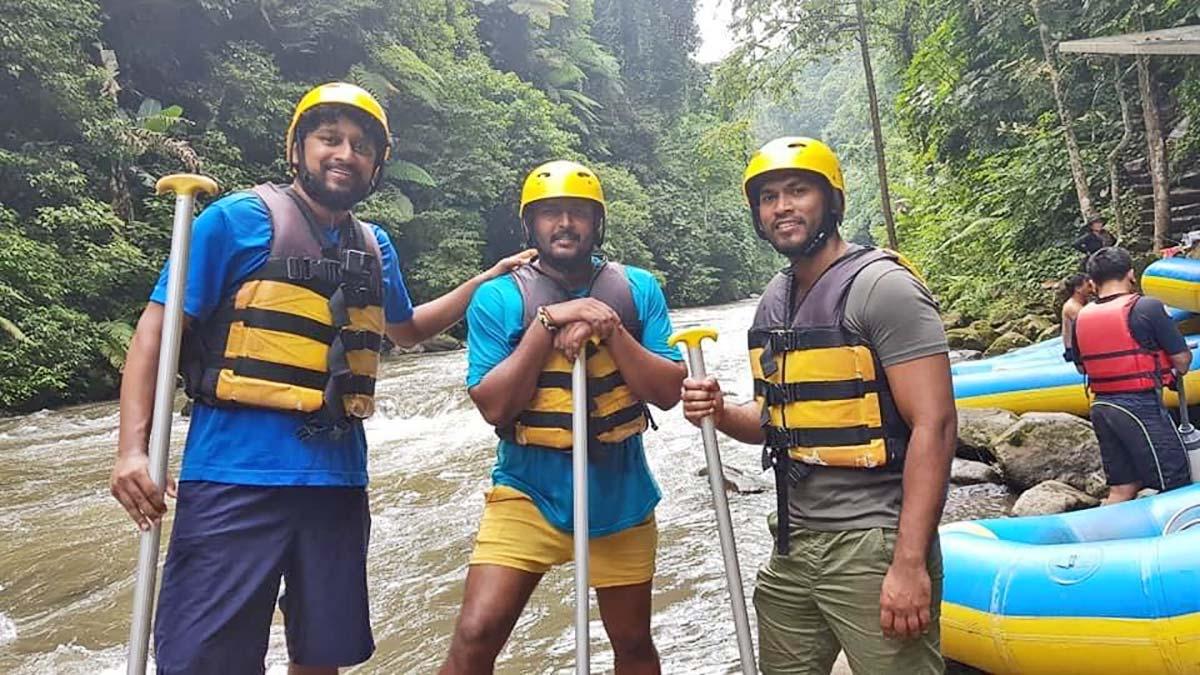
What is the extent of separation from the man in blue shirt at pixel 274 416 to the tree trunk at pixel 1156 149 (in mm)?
10161

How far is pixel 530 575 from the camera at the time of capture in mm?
2393

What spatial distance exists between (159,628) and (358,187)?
122 cm

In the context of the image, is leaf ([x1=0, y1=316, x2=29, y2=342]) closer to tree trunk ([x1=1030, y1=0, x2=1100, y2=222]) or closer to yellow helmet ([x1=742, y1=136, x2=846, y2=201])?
yellow helmet ([x1=742, y1=136, x2=846, y2=201])

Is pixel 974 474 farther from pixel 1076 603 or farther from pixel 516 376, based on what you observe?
pixel 516 376

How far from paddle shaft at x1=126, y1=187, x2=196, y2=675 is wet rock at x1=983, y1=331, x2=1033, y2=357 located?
11812 millimetres

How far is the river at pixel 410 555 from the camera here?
4.15m

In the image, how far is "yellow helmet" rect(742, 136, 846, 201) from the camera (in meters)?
2.18

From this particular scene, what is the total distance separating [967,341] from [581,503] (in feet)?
38.7

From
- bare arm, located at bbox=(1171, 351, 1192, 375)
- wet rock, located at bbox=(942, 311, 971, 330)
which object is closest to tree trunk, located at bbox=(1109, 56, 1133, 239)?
wet rock, located at bbox=(942, 311, 971, 330)

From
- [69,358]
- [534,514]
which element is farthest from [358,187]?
[69,358]

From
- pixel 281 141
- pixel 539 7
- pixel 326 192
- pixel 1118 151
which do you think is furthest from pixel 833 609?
pixel 539 7

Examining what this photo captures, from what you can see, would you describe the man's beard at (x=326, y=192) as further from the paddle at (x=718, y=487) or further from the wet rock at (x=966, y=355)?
the wet rock at (x=966, y=355)

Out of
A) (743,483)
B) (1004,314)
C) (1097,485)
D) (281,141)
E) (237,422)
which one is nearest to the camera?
(237,422)

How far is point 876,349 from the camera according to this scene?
2.00 m
